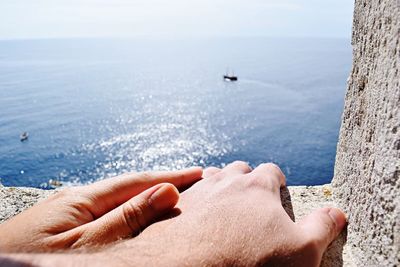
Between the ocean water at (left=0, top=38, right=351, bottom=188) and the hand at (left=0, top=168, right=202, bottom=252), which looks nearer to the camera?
the hand at (left=0, top=168, right=202, bottom=252)

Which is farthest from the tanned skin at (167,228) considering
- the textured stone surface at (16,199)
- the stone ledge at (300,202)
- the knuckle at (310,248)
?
the textured stone surface at (16,199)

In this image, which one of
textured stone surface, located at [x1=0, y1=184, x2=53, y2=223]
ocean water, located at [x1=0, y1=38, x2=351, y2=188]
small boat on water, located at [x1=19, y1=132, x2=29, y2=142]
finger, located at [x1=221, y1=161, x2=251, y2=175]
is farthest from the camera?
small boat on water, located at [x1=19, y1=132, x2=29, y2=142]

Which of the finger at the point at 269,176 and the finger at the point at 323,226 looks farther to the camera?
the finger at the point at 269,176

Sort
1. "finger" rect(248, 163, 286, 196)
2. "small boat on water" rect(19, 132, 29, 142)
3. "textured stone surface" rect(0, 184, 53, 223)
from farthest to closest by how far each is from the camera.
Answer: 1. "small boat on water" rect(19, 132, 29, 142)
2. "textured stone surface" rect(0, 184, 53, 223)
3. "finger" rect(248, 163, 286, 196)

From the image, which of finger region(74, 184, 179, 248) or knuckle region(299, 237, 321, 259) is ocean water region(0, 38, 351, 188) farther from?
finger region(74, 184, 179, 248)

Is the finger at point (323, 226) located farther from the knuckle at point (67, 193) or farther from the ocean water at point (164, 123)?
the ocean water at point (164, 123)

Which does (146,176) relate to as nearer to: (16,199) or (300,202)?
(300,202)

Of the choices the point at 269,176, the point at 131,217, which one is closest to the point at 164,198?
the point at 131,217

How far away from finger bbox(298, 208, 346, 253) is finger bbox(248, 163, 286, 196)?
25 centimetres

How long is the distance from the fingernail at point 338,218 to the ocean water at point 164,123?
3825 cm

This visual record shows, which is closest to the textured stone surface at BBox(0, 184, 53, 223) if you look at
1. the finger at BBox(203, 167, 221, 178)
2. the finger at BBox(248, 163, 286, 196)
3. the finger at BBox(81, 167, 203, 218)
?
the finger at BBox(81, 167, 203, 218)

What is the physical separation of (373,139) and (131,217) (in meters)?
1.14

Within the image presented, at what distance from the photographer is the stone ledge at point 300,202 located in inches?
64.2

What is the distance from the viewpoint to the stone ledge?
5.35ft
